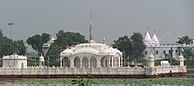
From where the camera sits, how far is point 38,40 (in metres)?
86.6

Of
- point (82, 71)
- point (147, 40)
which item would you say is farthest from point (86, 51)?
point (147, 40)

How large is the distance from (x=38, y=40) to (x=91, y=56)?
38.9 metres

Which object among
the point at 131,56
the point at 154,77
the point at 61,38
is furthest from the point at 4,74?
the point at 131,56

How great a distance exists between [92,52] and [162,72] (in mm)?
7132

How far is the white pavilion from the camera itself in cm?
4878

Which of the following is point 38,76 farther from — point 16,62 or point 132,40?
point 132,40

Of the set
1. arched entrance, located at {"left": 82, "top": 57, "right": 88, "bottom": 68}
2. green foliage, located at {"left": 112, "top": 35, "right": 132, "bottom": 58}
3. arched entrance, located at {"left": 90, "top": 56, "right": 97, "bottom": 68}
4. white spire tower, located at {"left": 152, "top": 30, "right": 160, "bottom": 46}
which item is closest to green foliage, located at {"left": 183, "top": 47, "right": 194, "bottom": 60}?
white spire tower, located at {"left": 152, "top": 30, "right": 160, "bottom": 46}

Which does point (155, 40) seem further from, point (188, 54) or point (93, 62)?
point (93, 62)

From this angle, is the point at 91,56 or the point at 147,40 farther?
the point at 147,40

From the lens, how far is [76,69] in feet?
151

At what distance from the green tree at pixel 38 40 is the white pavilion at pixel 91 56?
36308 mm

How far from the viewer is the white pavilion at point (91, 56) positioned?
160 feet

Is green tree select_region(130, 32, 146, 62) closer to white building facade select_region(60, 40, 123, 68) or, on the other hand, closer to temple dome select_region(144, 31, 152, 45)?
temple dome select_region(144, 31, 152, 45)

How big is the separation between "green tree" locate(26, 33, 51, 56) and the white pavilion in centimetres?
3631
